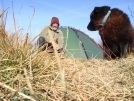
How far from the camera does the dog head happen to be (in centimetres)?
536

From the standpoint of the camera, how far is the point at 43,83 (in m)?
1.60

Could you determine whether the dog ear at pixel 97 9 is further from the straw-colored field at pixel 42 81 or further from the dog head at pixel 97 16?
the straw-colored field at pixel 42 81

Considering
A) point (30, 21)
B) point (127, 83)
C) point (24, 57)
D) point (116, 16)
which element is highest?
point (116, 16)

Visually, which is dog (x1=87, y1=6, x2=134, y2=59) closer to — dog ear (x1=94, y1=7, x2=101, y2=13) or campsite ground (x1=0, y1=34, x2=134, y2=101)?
dog ear (x1=94, y1=7, x2=101, y2=13)

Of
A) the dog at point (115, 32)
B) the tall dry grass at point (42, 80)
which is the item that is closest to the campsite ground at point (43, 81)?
the tall dry grass at point (42, 80)

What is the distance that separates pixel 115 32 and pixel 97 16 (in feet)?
2.75

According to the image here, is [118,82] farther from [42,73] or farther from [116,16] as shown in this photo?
[116,16]

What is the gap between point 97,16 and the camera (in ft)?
18.0

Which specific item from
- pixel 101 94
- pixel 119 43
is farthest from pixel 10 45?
pixel 119 43

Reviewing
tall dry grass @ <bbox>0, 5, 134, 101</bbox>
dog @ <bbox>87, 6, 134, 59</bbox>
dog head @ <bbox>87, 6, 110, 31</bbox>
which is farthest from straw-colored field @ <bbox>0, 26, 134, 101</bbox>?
dog head @ <bbox>87, 6, 110, 31</bbox>

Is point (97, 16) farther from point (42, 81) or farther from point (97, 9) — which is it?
point (42, 81)

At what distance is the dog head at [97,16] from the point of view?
211 inches

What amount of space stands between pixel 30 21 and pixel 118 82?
887 mm

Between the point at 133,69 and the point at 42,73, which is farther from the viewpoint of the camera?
the point at 133,69
